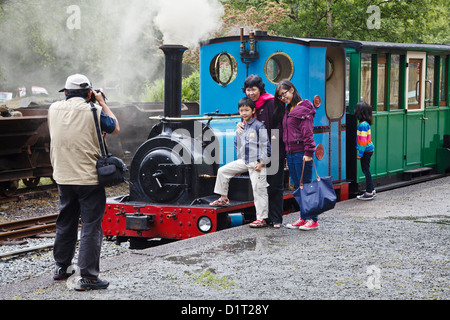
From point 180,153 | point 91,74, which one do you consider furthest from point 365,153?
point 91,74

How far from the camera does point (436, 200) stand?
29.1 feet

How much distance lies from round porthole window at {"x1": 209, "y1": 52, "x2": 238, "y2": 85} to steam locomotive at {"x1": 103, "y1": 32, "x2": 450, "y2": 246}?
1 centimetres

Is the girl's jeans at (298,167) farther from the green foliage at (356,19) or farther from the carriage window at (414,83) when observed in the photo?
the green foliage at (356,19)

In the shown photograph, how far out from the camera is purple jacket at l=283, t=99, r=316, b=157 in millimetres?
6512

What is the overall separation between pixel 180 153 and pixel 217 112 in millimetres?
1153

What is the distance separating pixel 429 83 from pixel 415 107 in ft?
2.21

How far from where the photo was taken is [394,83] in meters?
9.98

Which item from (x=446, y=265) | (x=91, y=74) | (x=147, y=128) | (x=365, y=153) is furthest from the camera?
(x=91, y=74)

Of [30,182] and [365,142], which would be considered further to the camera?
[30,182]

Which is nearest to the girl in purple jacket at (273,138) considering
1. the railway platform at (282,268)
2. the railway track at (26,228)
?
the railway platform at (282,268)

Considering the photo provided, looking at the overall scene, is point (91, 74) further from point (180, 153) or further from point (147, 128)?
point (180, 153)

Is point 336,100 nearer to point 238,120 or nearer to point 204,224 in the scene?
point 238,120

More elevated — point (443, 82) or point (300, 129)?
point (443, 82)

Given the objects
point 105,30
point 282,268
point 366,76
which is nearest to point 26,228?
point 282,268
